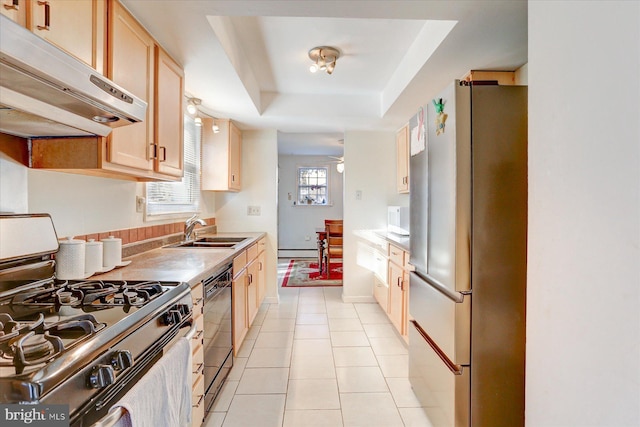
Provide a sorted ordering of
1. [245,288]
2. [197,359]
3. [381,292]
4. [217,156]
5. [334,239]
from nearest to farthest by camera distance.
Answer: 1. [197,359]
2. [245,288]
3. [217,156]
4. [381,292]
5. [334,239]

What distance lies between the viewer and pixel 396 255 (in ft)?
9.20

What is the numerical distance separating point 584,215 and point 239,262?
2.07 meters

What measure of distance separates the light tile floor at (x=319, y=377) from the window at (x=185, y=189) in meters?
1.32

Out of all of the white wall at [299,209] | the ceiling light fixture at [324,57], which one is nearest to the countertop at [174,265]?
the ceiling light fixture at [324,57]

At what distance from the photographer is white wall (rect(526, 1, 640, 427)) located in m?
0.68

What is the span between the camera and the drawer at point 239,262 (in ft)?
7.40

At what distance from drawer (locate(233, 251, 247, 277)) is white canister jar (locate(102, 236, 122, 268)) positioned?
756mm

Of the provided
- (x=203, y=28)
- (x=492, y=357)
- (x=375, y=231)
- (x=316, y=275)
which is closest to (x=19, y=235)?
(x=203, y=28)

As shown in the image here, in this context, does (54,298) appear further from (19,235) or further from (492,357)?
(492,357)

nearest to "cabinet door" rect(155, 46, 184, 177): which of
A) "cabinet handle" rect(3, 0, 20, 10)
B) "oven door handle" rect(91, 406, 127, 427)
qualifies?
"cabinet handle" rect(3, 0, 20, 10)

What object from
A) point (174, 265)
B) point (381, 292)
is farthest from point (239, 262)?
point (381, 292)

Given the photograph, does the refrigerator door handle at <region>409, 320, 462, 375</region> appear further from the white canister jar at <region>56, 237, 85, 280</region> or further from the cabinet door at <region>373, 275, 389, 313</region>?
the white canister jar at <region>56, 237, 85, 280</region>

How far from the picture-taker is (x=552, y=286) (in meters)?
0.93

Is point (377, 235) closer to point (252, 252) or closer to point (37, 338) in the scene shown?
point (252, 252)
